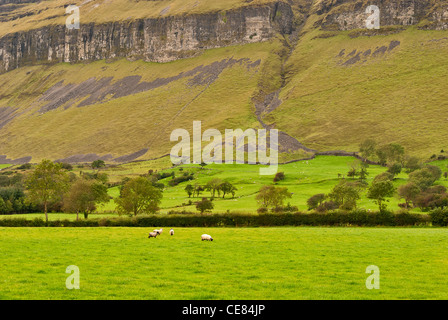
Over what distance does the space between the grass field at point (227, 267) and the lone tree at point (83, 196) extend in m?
35.0

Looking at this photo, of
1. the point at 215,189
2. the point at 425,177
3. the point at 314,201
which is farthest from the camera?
the point at 215,189

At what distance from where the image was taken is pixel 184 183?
133m

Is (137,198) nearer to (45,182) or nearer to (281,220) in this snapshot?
(45,182)

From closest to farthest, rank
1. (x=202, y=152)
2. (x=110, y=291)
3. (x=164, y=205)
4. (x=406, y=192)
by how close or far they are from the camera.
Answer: (x=110, y=291), (x=406, y=192), (x=164, y=205), (x=202, y=152)

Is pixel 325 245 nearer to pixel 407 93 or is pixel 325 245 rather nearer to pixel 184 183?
pixel 184 183

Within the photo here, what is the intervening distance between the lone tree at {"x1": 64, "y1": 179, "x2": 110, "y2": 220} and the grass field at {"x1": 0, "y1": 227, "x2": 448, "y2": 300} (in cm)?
3504

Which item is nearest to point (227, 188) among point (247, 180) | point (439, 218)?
point (247, 180)

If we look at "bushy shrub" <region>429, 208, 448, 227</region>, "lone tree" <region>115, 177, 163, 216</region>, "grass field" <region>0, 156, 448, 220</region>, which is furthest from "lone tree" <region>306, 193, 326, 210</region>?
"bushy shrub" <region>429, 208, 448, 227</region>

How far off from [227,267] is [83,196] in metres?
53.8

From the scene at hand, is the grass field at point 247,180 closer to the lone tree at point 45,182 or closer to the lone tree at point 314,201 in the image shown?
the lone tree at point 314,201

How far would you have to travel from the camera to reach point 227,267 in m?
26.0

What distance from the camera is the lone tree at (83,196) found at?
247 ft
